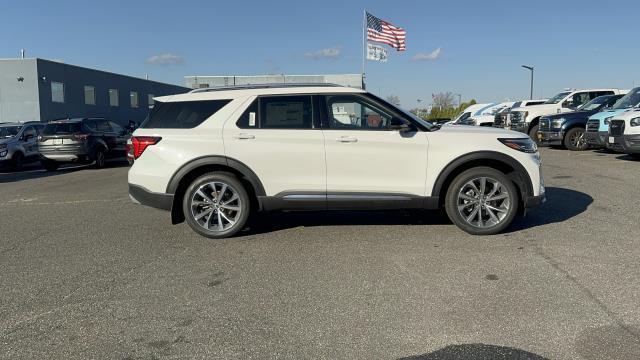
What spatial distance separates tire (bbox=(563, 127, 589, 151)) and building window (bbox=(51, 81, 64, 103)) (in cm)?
2755

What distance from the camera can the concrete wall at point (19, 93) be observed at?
28875 millimetres

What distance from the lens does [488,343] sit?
11.4ft

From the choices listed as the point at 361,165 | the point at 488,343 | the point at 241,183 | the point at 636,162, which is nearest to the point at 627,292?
the point at 488,343

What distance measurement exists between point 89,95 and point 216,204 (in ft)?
109

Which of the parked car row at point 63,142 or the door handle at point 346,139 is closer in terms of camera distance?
the door handle at point 346,139

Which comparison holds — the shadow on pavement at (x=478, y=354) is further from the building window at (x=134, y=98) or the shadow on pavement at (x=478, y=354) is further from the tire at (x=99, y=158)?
the building window at (x=134, y=98)

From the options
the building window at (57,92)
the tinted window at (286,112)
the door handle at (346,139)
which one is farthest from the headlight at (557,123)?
the building window at (57,92)

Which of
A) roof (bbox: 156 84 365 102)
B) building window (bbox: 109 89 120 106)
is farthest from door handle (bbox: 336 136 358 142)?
building window (bbox: 109 89 120 106)

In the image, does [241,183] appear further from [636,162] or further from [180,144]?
[636,162]

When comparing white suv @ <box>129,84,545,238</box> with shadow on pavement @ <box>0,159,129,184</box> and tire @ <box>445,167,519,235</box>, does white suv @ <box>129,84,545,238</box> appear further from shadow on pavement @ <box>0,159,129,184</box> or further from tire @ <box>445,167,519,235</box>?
shadow on pavement @ <box>0,159,129,184</box>

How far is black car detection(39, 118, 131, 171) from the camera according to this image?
1594 centimetres

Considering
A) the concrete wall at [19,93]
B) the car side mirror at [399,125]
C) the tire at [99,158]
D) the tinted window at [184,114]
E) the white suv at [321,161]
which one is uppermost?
the concrete wall at [19,93]

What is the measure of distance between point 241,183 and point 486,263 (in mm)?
2921

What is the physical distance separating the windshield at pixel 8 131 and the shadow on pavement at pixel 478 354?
1802 cm
